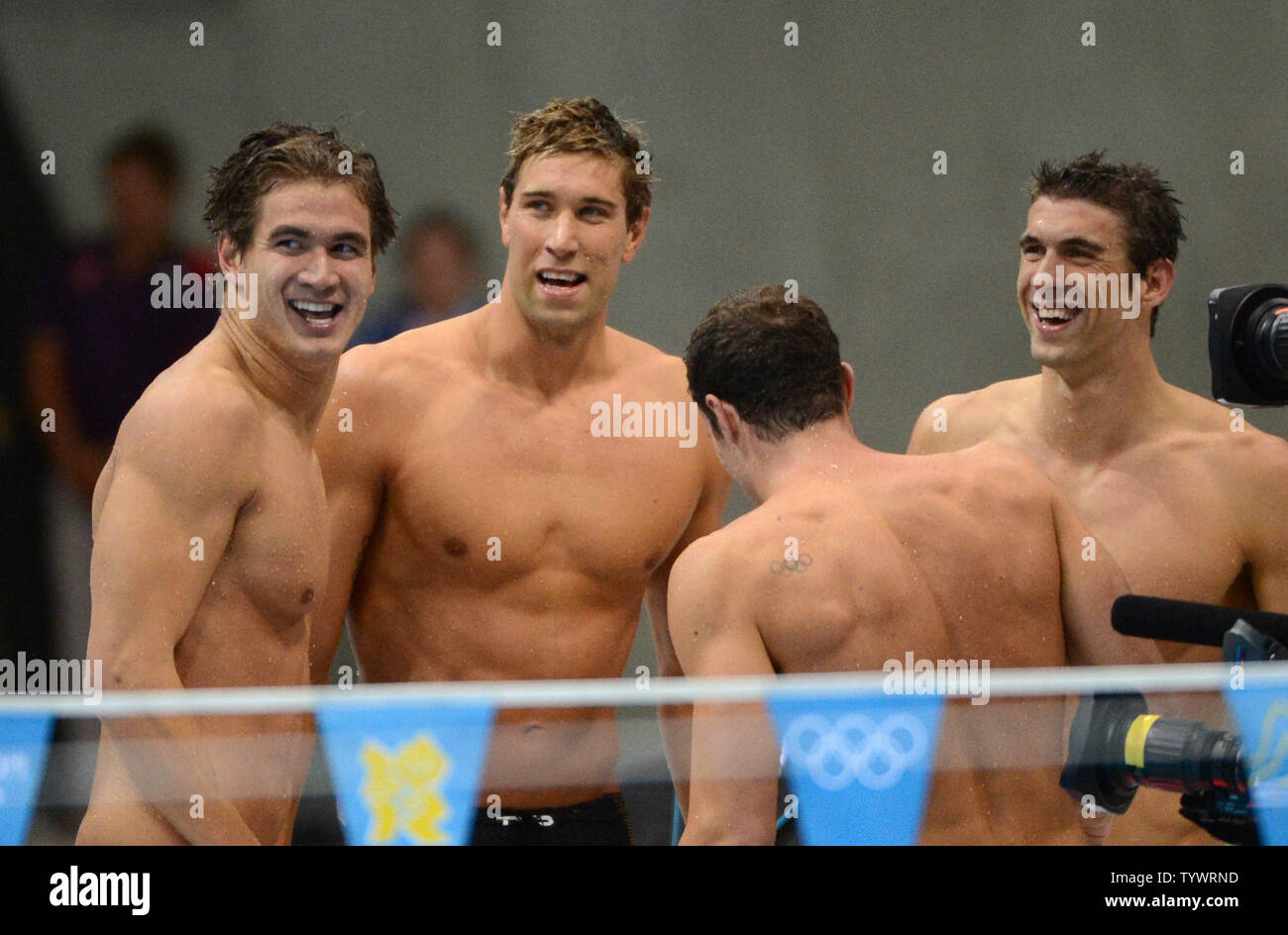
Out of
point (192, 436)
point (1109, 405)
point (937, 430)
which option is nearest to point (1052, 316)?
point (1109, 405)

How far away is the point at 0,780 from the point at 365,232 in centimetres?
115

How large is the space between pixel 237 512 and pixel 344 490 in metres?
0.39

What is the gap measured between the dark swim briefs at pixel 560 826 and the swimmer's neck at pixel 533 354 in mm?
696

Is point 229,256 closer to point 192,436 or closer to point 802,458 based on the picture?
point 192,436

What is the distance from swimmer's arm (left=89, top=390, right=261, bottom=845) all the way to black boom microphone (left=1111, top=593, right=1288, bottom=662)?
1171 mm

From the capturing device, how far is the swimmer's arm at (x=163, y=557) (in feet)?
6.26

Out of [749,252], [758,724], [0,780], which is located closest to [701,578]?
[758,724]

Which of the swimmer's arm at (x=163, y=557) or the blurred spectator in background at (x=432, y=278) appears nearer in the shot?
the swimmer's arm at (x=163, y=557)

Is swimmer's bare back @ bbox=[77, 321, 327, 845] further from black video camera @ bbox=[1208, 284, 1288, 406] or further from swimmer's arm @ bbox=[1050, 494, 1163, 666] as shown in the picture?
black video camera @ bbox=[1208, 284, 1288, 406]

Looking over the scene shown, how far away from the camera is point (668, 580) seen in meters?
2.48

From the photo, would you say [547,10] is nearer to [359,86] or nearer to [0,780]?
[359,86]

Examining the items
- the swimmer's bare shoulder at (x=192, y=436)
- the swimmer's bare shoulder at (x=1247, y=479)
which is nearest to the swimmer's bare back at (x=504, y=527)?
the swimmer's bare shoulder at (x=192, y=436)

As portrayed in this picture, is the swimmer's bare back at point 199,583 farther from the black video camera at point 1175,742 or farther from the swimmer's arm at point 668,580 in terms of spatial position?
the black video camera at point 1175,742
